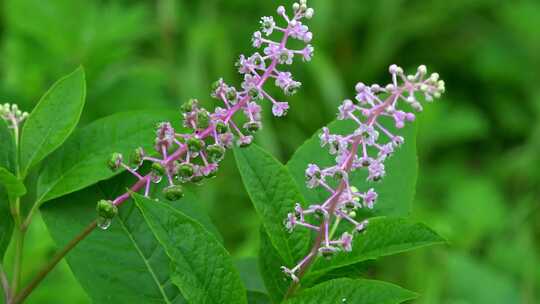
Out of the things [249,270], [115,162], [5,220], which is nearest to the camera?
[115,162]

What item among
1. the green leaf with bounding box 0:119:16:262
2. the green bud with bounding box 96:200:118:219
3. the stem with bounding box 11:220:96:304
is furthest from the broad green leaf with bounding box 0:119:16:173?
the green bud with bounding box 96:200:118:219

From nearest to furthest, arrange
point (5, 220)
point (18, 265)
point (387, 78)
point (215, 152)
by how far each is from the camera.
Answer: point (215, 152) → point (18, 265) → point (5, 220) → point (387, 78)

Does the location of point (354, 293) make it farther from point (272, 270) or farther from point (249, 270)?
point (249, 270)

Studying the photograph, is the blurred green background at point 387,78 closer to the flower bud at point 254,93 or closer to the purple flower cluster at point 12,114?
the purple flower cluster at point 12,114

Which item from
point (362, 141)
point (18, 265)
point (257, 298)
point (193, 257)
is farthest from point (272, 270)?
point (18, 265)

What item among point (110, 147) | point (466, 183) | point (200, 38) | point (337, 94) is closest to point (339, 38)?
point (337, 94)

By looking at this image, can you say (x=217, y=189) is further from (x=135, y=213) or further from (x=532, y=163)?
(x=135, y=213)
